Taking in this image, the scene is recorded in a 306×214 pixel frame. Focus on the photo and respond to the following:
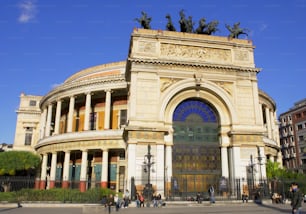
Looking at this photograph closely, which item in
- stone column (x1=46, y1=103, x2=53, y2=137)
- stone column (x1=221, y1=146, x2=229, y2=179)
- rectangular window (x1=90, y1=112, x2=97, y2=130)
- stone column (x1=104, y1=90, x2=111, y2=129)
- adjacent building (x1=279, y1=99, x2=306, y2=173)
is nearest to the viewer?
stone column (x1=221, y1=146, x2=229, y2=179)

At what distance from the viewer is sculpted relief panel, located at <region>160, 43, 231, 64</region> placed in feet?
85.7

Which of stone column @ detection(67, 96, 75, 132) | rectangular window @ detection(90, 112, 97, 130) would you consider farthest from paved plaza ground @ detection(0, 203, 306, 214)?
rectangular window @ detection(90, 112, 97, 130)

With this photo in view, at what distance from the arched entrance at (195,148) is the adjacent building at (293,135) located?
42.2 metres

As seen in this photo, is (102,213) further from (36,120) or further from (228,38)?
(36,120)

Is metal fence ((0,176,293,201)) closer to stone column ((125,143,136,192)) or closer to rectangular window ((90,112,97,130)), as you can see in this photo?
stone column ((125,143,136,192))

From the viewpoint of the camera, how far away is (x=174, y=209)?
17.7 metres

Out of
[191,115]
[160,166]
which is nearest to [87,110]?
[191,115]

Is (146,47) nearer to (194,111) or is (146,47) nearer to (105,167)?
(194,111)

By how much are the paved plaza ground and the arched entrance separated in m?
4.14

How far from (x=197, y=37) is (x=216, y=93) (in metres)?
5.62

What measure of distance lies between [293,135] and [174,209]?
55.6 m

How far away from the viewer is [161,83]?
2509cm

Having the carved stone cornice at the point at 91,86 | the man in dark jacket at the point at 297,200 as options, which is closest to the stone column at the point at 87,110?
the carved stone cornice at the point at 91,86

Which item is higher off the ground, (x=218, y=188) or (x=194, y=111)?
(x=194, y=111)
